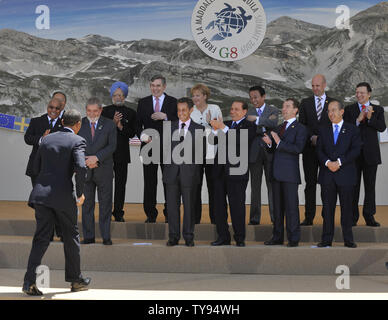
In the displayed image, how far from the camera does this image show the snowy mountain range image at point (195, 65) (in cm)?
920

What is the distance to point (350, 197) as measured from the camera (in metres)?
5.71

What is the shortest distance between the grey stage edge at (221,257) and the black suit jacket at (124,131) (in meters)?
0.91

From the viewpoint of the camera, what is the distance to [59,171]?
15.7 ft

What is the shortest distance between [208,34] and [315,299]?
5.37 m

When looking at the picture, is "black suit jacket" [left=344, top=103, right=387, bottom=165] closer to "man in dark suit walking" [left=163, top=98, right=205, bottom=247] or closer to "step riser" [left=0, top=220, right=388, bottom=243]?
"step riser" [left=0, top=220, right=388, bottom=243]

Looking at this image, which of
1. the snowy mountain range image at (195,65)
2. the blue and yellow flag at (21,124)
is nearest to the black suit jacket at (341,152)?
the snowy mountain range image at (195,65)

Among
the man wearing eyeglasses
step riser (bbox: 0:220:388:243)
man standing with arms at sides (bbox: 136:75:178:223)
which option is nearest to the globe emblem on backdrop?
man standing with arms at sides (bbox: 136:75:178:223)

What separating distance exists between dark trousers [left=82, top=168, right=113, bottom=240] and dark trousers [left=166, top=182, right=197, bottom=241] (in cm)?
54

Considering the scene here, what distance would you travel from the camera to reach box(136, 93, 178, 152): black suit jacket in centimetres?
649

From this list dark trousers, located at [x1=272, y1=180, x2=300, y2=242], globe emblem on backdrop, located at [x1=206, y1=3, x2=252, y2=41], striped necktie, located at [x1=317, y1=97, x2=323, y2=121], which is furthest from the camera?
globe emblem on backdrop, located at [x1=206, y1=3, x2=252, y2=41]

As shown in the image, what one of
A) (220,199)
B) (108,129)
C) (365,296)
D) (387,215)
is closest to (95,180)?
(108,129)

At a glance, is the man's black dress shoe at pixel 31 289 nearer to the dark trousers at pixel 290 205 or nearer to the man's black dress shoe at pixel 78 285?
the man's black dress shoe at pixel 78 285

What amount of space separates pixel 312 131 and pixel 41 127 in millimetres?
2630

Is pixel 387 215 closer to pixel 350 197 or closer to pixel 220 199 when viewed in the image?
pixel 350 197
